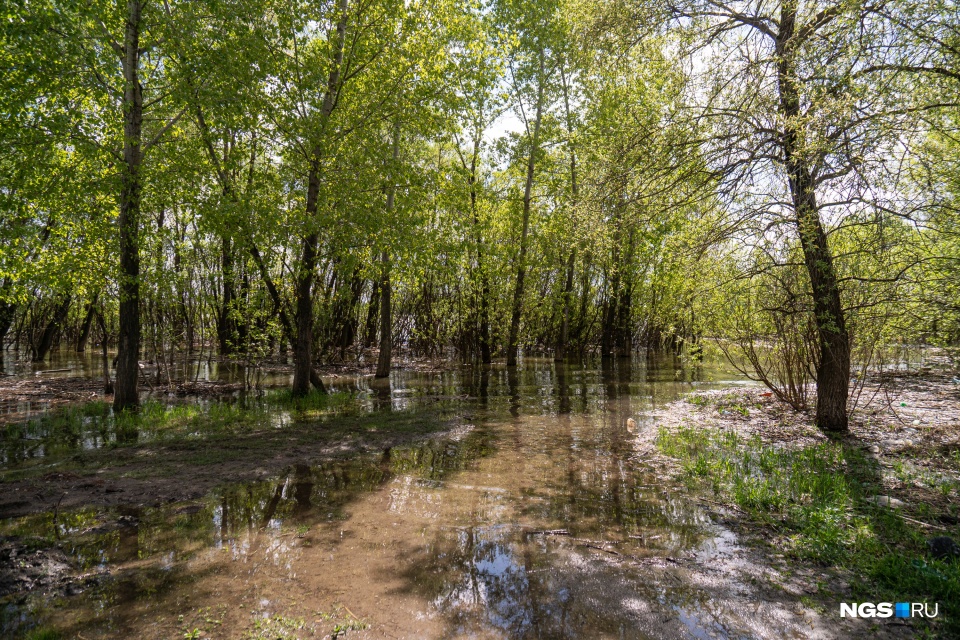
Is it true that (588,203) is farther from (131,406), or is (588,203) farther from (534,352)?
(534,352)

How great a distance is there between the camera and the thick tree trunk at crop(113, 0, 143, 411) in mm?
9234

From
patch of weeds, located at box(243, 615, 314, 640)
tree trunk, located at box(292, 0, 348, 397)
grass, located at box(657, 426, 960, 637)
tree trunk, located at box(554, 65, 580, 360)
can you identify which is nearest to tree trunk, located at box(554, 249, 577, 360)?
tree trunk, located at box(554, 65, 580, 360)

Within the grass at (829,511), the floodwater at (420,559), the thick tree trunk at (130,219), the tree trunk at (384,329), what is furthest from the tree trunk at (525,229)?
the floodwater at (420,559)

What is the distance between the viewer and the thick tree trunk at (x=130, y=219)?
30.3 ft

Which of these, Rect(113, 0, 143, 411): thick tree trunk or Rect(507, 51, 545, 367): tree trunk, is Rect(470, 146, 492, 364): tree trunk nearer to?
Rect(507, 51, 545, 367): tree trunk

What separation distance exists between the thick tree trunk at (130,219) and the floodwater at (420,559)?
233 inches

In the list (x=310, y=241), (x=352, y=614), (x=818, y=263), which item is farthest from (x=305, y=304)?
(x=818, y=263)

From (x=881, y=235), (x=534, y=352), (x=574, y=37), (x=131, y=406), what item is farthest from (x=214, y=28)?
(x=534, y=352)

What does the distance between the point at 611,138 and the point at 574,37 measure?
209 centimetres

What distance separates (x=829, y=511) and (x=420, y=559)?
4.03 m

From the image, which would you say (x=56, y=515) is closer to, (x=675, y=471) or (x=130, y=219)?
(x=130, y=219)

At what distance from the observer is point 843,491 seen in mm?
5434

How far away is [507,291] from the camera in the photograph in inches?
883

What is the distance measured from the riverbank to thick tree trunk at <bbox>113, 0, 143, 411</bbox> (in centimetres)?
1008
